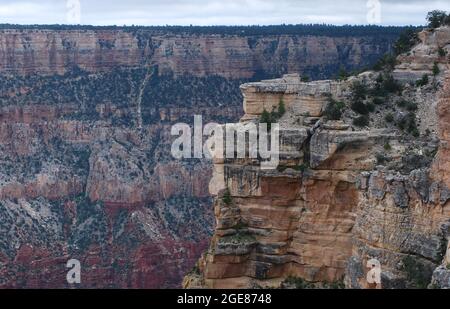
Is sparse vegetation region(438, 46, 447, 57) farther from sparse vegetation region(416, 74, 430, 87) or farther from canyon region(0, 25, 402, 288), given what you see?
canyon region(0, 25, 402, 288)

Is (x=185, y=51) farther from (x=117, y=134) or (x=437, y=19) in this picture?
(x=437, y=19)

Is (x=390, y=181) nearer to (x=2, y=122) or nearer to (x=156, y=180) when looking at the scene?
(x=156, y=180)

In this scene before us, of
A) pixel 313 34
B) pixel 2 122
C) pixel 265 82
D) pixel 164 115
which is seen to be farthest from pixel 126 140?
pixel 265 82

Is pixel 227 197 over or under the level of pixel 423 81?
under
